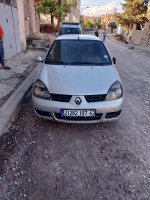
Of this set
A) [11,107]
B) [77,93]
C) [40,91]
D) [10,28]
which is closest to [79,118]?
[77,93]

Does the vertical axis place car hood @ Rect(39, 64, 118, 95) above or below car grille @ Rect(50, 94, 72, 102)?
above

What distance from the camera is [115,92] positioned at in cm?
281

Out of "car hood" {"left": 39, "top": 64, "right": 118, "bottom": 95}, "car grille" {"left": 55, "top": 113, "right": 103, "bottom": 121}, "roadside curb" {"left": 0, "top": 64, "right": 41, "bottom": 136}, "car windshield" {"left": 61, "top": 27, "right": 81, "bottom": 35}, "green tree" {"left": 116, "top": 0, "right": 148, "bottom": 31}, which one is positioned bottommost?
"roadside curb" {"left": 0, "top": 64, "right": 41, "bottom": 136}

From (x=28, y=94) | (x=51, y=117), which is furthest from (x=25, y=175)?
(x=28, y=94)

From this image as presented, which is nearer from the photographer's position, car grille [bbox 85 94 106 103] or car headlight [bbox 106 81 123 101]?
car grille [bbox 85 94 106 103]

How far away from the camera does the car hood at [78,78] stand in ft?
8.72

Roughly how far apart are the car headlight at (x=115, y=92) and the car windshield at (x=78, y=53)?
0.81 metres

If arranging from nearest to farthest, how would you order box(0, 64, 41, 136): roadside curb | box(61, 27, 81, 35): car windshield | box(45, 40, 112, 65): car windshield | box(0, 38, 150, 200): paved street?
box(0, 38, 150, 200): paved street < box(0, 64, 41, 136): roadside curb < box(45, 40, 112, 65): car windshield < box(61, 27, 81, 35): car windshield

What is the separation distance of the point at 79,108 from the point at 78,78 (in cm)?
61

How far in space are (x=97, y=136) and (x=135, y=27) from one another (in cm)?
2894

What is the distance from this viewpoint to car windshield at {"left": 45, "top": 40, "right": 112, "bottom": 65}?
3.50 m

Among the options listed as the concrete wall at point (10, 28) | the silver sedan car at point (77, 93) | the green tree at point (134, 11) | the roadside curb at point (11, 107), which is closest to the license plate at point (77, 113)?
the silver sedan car at point (77, 93)

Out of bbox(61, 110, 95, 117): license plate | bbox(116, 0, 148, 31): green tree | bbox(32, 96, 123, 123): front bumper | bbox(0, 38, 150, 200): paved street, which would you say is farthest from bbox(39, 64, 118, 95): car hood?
bbox(116, 0, 148, 31): green tree

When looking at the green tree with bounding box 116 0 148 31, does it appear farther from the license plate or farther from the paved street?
the license plate
